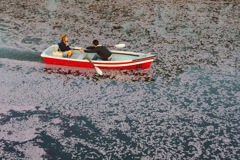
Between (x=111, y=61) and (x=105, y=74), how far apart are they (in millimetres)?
419

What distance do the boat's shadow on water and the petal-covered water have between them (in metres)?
0.03

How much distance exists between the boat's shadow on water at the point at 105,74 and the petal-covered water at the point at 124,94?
0.09ft

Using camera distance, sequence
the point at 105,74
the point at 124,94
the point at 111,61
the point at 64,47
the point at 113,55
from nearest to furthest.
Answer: the point at 124,94 → the point at 111,61 → the point at 105,74 → the point at 64,47 → the point at 113,55

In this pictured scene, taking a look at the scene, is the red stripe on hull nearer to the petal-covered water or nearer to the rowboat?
the rowboat

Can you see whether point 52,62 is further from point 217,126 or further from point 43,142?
point 217,126

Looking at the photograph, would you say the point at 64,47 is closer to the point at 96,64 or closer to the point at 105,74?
the point at 96,64

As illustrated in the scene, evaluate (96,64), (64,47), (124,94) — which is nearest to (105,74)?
(96,64)

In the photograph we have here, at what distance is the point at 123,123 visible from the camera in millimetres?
6555

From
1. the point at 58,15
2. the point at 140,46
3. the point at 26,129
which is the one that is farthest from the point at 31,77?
the point at 58,15

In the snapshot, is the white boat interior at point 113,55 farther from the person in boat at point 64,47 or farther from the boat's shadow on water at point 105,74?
the boat's shadow on water at point 105,74

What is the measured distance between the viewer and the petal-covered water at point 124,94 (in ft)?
19.4

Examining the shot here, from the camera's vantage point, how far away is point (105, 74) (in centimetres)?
859

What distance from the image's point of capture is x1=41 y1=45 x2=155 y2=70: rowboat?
8516 mm

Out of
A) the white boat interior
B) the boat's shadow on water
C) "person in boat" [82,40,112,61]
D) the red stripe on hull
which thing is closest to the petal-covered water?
the boat's shadow on water
